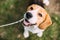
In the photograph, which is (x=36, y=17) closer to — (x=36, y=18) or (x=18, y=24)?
(x=36, y=18)

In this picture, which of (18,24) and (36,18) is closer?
(36,18)

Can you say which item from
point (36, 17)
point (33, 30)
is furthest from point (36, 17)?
point (33, 30)

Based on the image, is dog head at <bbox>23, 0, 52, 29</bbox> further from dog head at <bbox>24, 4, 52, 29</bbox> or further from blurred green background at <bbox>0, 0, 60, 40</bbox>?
blurred green background at <bbox>0, 0, 60, 40</bbox>

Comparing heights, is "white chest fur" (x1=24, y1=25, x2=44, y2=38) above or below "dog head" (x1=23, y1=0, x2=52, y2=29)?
below

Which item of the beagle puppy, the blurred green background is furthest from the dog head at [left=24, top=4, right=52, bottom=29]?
the blurred green background

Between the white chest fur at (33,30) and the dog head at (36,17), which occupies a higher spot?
the dog head at (36,17)

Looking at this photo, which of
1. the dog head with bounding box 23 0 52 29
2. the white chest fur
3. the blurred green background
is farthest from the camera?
the blurred green background

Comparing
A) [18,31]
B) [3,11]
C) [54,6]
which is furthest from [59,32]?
[3,11]

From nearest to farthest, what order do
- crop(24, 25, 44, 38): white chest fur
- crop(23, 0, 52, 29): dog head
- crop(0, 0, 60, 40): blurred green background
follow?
crop(23, 0, 52, 29): dog head, crop(24, 25, 44, 38): white chest fur, crop(0, 0, 60, 40): blurred green background

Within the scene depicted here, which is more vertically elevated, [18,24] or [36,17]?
[36,17]

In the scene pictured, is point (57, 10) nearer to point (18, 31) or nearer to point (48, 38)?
point (48, 38)

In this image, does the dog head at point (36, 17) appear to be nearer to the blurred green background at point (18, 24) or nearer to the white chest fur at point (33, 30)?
the white chest fur at point (33, 30)

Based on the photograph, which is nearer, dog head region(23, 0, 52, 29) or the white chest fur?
dog head region(23, 0, 52, 29)

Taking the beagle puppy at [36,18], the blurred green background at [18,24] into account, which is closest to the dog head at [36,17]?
the beagle puppy at [36,18]
